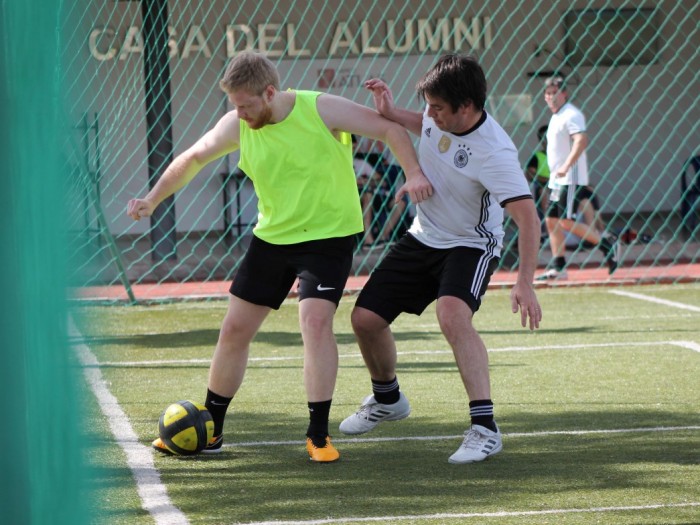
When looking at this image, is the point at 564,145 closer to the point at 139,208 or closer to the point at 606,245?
the point at 606,245

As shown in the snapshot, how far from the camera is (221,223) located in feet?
53.9

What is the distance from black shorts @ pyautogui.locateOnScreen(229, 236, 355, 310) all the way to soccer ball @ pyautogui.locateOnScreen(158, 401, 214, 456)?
526mm

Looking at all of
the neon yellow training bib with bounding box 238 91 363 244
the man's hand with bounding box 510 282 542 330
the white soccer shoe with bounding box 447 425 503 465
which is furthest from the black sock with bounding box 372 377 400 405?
the man's hand with bounding box 510 282 542 330

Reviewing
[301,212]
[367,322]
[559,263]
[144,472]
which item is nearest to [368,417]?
[367,322]

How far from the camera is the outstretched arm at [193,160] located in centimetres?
540

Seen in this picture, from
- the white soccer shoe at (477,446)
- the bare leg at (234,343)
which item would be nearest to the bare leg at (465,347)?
the white soccer shoe at (477,446)

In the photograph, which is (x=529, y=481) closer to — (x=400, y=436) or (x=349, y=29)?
(x=400, y=436)

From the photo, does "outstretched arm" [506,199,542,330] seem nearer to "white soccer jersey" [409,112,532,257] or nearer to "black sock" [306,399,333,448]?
"white soccer jersey" [409,112,532,257]

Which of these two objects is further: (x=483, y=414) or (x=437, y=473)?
(x=483, y=414)

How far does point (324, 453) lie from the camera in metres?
5.18

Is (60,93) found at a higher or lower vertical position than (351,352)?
higher

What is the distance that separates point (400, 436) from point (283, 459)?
0.68 m

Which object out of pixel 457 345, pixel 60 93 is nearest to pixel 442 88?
pixel 457 345

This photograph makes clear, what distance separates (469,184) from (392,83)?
36.1ft
